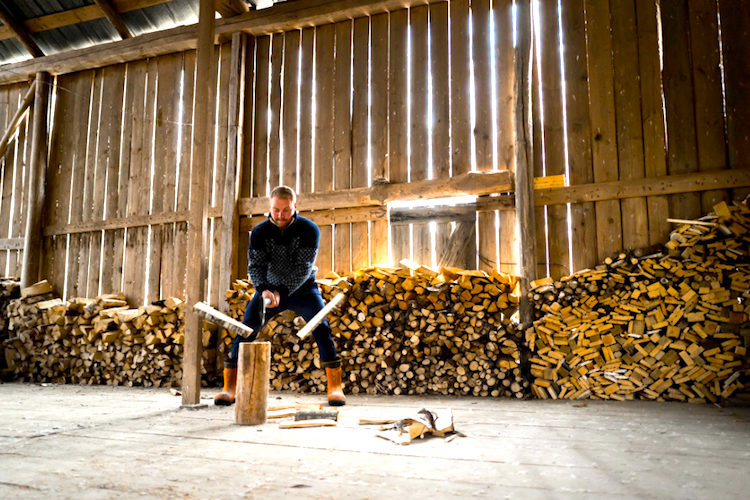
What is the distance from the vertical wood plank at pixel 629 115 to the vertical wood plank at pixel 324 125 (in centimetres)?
A: 302

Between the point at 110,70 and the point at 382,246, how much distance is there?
496cm

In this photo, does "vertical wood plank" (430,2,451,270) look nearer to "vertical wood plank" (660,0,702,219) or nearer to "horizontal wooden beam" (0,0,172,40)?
"vertical wood plank" (660,0,702,219)

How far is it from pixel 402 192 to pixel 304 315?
1909mm

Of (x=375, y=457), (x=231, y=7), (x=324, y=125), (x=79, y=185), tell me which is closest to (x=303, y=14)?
(x=231, y=7)

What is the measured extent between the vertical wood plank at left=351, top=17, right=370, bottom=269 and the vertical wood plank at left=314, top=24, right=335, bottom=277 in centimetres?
29

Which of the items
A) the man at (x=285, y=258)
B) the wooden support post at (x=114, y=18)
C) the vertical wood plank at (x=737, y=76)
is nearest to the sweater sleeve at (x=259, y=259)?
the man at (x=285, y=258)

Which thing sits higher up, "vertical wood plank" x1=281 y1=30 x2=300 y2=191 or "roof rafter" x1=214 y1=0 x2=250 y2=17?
"roof rafter" x1=214 y1=0 x2=250 y2=17

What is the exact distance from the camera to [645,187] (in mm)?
4656

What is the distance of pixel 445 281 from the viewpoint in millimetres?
4809

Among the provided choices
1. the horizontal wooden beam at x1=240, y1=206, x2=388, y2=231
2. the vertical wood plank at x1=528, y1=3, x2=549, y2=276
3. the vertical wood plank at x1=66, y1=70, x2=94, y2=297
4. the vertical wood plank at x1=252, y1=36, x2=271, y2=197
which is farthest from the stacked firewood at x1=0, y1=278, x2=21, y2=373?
the vertical wood plank at x1=528, y1=3, x2=549, y2=276

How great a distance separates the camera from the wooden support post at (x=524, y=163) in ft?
15.8

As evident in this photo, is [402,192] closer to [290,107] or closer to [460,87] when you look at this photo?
[460,87]

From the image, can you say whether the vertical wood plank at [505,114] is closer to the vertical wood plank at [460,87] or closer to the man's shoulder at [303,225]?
the vertical wood plank at [460,87]

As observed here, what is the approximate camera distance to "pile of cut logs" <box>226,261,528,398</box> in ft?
15.2
